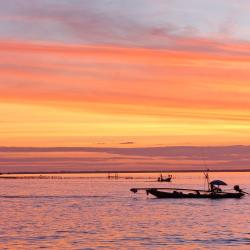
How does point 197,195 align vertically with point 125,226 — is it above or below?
above

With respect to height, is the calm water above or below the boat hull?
below

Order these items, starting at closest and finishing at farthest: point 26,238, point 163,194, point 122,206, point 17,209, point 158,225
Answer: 1. point 26,238
2. point 158,225
3. point 17,209
4. point 122,206
5. point 163,194

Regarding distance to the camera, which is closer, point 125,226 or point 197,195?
point 125,226

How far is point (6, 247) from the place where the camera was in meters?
42.6

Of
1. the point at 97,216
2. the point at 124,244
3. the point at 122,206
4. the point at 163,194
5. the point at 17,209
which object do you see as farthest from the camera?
the point at 163,194

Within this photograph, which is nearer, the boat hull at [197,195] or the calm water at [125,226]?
the calm water at [125,226]

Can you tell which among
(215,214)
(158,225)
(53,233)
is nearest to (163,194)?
(215,214)

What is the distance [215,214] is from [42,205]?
24648 mm

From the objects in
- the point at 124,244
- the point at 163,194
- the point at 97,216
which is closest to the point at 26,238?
the point at 124,244

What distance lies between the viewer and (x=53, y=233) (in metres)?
51.2

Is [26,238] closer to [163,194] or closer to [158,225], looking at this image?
[158,225]

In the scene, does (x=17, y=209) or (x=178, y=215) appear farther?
(x=17, y=209)

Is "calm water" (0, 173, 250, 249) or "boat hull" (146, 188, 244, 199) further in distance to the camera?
"boat hull" (146, 188, 244, 199)

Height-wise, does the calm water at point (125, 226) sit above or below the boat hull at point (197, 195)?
below
